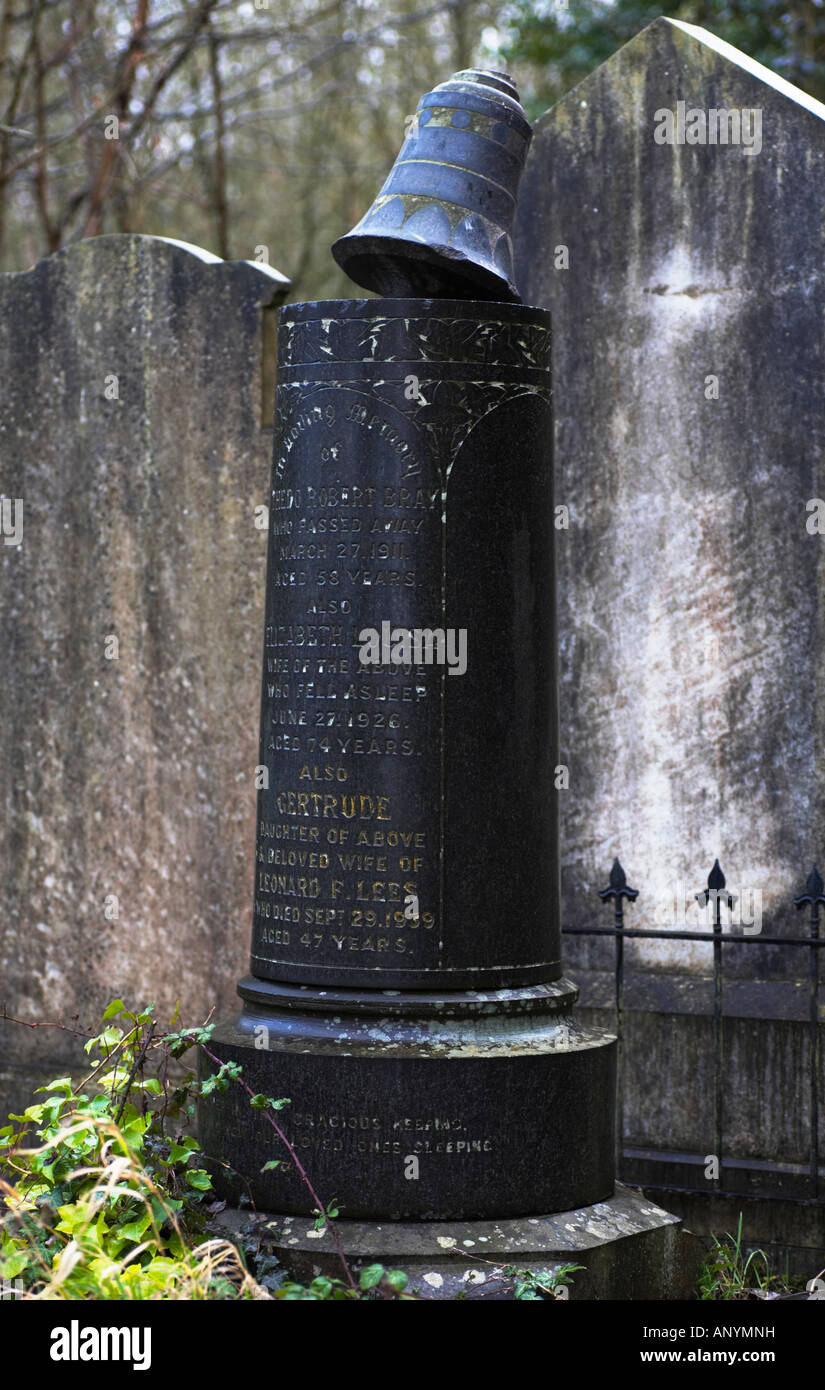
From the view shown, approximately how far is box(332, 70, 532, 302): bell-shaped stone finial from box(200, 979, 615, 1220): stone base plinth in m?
1.94

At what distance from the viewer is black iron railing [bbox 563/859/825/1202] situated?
5.19 meters

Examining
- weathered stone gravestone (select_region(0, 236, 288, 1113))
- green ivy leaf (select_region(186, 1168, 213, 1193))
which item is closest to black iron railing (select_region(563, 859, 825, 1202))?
weathered stone gravestone (select_region(0, 236, 288, 1113))

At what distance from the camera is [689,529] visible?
5.88m

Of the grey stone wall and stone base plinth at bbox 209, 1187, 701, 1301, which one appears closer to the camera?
stone base plinth at bbox 209, 1187, 701, 1301

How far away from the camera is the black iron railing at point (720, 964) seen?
5188mm

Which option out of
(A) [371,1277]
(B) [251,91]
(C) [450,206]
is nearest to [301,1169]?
(A) [371,1277]

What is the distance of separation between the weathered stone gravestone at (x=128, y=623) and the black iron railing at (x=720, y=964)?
1578mm

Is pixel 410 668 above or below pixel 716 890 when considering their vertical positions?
above

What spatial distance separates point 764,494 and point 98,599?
2690mm

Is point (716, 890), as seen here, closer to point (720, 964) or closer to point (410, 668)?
point (720, 964)

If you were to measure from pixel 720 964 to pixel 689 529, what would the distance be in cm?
159

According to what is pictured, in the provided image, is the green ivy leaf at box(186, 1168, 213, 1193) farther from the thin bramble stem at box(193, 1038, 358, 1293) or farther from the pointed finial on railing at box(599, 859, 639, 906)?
the pointed finial on railing at box(599, 859, 639, 906)

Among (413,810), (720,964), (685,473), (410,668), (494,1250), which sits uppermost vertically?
(685,473)

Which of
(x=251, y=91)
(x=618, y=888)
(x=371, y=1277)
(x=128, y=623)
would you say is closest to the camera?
(x=371, y=1277)
